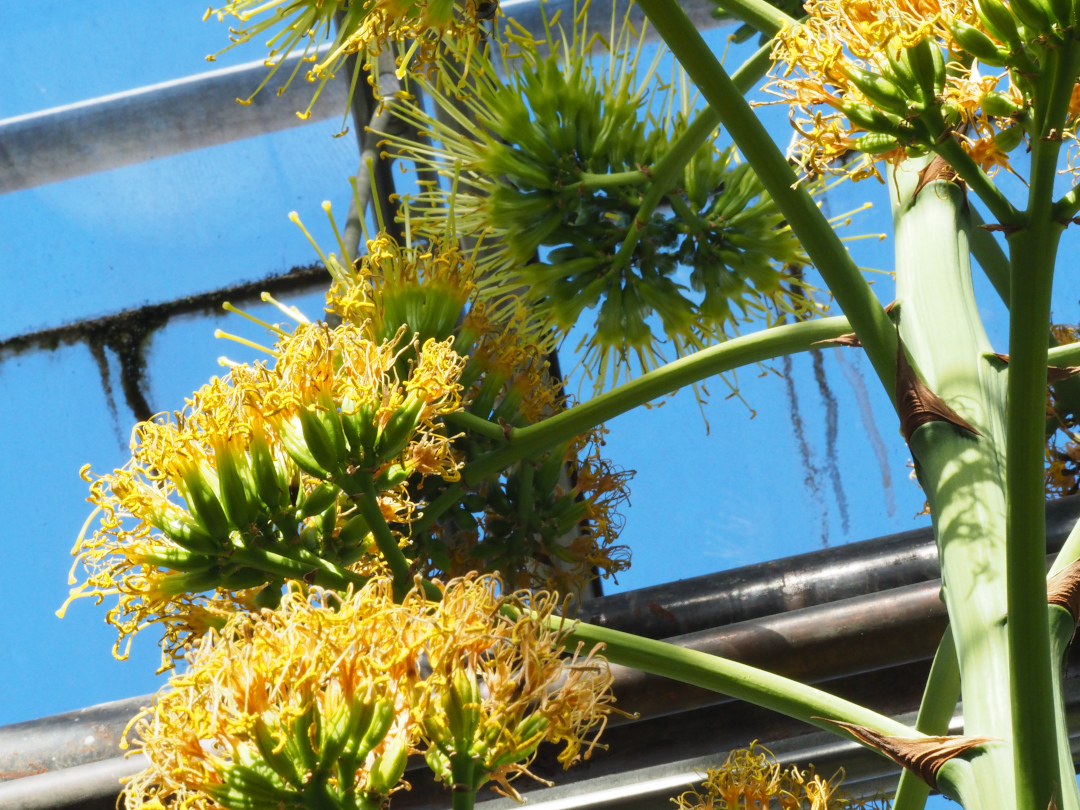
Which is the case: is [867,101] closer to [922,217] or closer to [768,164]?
[768,164]

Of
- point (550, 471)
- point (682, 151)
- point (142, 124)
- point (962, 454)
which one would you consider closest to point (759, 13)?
point (682, 151)

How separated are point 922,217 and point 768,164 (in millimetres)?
277

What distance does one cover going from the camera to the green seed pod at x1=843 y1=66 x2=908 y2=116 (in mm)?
670

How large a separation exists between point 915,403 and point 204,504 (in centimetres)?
58

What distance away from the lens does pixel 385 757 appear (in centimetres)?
65

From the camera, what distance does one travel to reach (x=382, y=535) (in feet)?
2.76

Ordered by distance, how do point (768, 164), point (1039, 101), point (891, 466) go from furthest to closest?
point (891, 466)
point (768, 164)
point (1039, 101)

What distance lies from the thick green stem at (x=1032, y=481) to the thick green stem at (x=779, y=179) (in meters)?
0.17

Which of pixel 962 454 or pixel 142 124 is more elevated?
pixel 142 124

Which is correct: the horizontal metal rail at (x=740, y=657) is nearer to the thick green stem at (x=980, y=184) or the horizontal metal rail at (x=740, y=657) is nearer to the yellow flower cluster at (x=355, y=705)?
the yellow flower cluster at (x=355, y=705)

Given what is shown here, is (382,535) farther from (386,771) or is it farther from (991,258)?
(991,258)

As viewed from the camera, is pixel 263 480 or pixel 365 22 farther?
pixel 365 22

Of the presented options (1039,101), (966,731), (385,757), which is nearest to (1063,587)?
(966,731)

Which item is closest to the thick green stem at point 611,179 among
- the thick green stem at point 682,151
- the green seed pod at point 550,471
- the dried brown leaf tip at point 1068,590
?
the thick green stem at point 682,151
